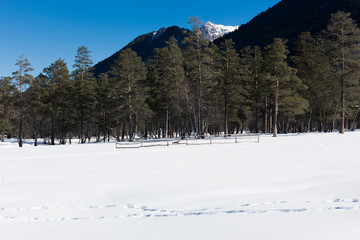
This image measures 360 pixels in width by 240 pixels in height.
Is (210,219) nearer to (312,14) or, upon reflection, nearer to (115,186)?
(115,186)

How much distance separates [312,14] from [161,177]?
176m

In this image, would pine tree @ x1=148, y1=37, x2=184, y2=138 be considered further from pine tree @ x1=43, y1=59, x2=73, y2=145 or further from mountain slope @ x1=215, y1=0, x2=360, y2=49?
mountain slope @ x1=215, y1=0, x2=360, y2=49

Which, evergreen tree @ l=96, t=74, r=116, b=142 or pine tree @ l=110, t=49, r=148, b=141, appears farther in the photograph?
evergreen tree @ l=96, t=74, r=116, b=142

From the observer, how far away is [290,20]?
546 feet

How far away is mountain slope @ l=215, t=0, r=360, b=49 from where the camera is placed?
5379 inches

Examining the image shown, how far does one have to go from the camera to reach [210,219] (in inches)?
213

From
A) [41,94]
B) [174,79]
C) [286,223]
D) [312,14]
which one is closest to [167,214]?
[286,223]

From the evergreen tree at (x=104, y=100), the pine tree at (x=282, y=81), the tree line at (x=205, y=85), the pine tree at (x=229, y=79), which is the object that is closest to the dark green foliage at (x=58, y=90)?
the tree line at (x=205, y=85)

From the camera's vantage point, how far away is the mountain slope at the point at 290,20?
448 feet

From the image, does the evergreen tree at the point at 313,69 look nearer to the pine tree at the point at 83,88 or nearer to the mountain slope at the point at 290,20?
the pine tree at the point at 83,88

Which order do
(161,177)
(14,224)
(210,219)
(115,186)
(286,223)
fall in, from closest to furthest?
(286,223)
(210,219)
(14,224)
(115,186)
(161,177)

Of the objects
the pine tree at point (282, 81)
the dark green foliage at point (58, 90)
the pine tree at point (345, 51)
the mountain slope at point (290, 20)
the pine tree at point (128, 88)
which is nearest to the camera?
the pine tree at point (345, 51)

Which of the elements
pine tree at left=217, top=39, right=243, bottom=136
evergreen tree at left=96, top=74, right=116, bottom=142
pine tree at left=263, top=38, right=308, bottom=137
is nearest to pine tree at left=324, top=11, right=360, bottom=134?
pine tree at left=263, top=38, right=308, bottom=137

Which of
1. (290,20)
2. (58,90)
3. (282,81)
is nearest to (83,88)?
(58,90)
